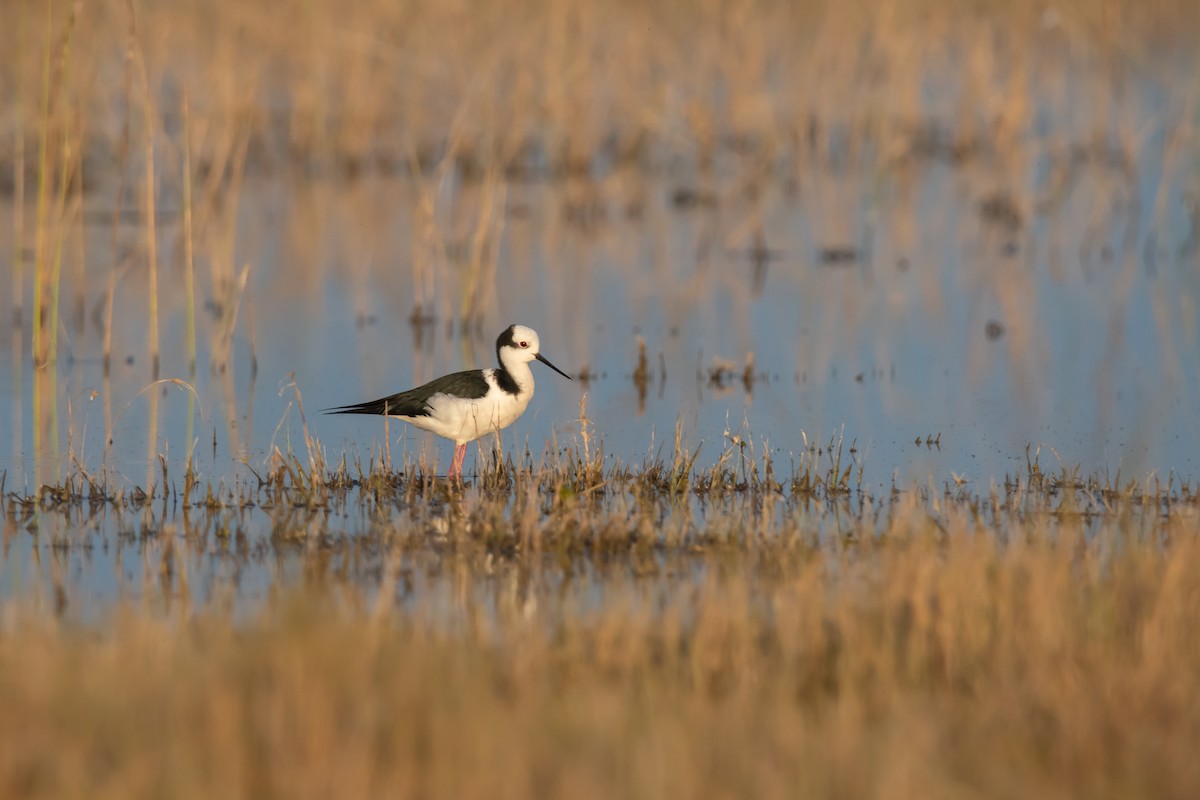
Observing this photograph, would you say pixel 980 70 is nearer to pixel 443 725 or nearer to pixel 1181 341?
pixel 1181 341

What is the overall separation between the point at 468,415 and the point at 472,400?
0.07m

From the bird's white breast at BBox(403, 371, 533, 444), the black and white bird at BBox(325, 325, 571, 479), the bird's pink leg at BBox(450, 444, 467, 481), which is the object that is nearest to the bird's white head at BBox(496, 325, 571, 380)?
the black and white bird at BBox(325, 325, 571, 479)

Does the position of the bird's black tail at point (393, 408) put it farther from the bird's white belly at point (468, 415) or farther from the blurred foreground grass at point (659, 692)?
the blurred foreground grass at point (659, 692)

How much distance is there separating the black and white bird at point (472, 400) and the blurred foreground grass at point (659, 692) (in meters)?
1.96

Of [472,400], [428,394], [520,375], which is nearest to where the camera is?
[472,400]

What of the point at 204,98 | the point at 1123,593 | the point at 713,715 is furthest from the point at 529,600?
the point at 204,98

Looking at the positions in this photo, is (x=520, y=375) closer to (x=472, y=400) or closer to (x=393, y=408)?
(x=472, y=400)

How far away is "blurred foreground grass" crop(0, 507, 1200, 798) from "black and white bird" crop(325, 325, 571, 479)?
1.96 meters

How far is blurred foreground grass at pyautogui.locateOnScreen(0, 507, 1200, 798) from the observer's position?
3.67 m

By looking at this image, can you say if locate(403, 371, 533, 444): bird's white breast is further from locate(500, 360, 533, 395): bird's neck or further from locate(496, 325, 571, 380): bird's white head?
locate(496, 325, 571, 380): bird's white head

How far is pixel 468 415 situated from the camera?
23.9 ft

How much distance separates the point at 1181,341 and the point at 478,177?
8578 millimetres

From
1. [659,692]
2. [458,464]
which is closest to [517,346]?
[458,464]

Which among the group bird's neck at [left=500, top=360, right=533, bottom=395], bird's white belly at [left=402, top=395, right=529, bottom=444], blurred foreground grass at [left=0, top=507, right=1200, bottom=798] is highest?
bird's neck at [left=500, top=360, right=533, bottom=395]
